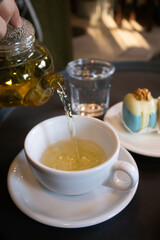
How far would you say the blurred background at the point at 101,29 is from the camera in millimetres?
1539

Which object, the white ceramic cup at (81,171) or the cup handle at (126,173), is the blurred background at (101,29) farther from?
the cup handle at (126,173)

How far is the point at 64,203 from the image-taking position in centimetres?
42

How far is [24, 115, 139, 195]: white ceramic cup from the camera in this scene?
0.39 meters

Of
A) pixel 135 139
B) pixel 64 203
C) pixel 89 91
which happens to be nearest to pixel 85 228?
pixel 64 203

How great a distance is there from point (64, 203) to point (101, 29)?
2.53 m

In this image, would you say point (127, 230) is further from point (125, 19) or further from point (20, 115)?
point (125, 19)

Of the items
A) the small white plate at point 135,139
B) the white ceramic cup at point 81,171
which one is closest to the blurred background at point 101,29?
the small white plate at point 135,139

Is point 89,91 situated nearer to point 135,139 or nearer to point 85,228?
point 135,139

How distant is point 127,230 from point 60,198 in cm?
11

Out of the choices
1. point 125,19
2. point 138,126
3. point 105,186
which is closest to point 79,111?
point 138,126

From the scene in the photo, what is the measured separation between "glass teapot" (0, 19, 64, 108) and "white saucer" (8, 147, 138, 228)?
0.13 meters

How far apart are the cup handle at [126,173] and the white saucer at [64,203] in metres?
0.01

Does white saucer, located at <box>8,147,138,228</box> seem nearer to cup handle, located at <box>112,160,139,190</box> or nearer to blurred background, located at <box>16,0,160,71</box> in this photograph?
cup handle, located at <box>112,160,139,190</box>

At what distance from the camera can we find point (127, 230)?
39 centimetres
